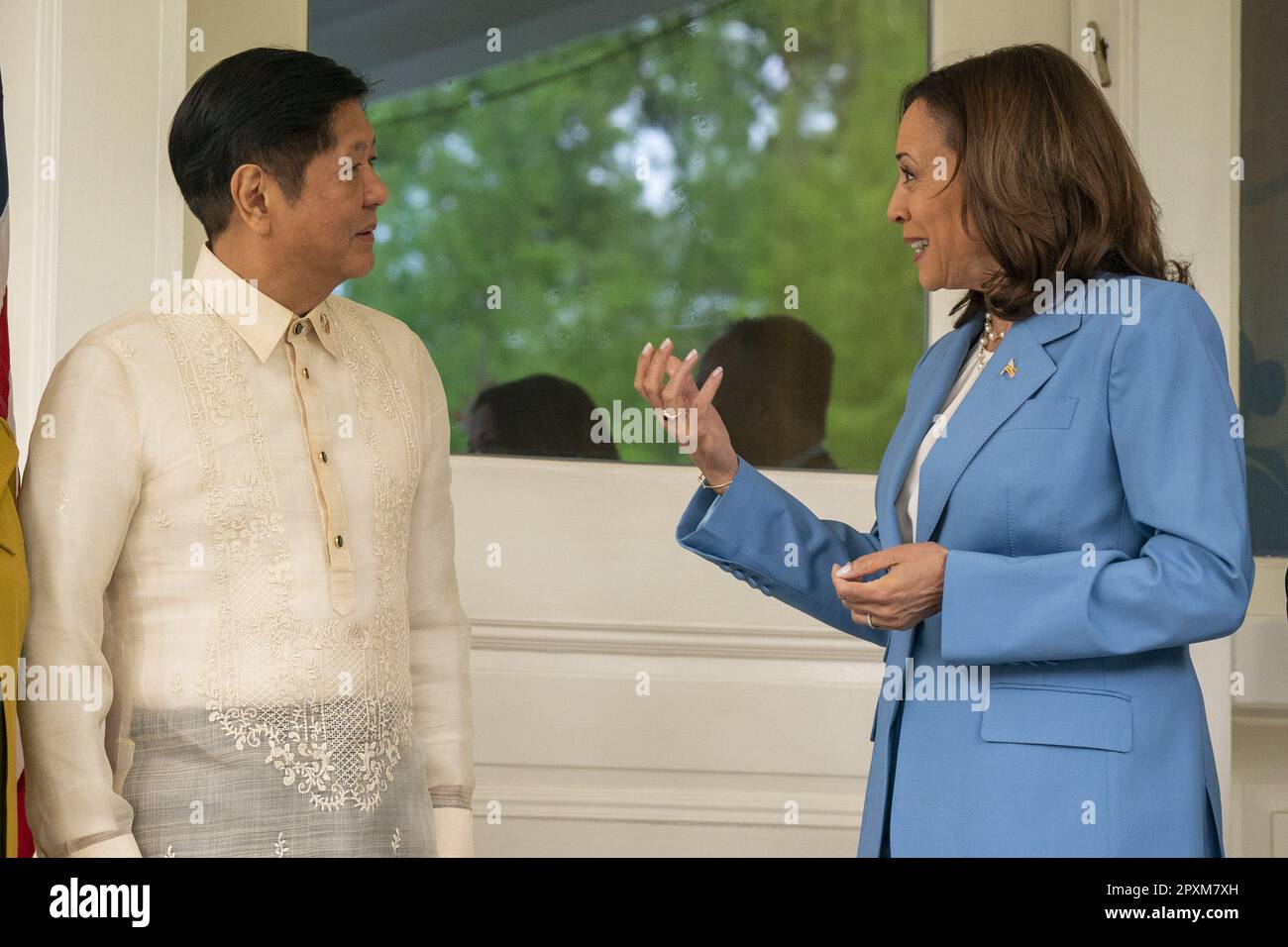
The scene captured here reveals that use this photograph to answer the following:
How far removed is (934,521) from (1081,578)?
0.18 meters

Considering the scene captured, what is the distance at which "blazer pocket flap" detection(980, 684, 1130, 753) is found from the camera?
1.42 meters

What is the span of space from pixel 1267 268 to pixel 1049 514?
1.21 metres

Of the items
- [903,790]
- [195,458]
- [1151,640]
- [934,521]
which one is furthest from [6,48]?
[1151,640]

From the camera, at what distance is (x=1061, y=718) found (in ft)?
4.69

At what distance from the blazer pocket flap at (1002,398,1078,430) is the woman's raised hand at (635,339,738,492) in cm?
32

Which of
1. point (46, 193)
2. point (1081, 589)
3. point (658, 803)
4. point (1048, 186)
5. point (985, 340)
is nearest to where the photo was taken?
point (1081, 589)

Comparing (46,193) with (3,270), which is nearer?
(3,270)

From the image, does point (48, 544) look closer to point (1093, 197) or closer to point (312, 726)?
point (312, 726)

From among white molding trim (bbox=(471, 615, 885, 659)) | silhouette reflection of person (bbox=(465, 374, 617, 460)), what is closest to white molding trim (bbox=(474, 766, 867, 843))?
white molding trim (bbox=(471, 615, 885, 659))

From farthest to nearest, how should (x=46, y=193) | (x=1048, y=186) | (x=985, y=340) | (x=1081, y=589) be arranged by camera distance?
(x=46, y=193)
(x=985, y=340)
(x=1048, y=186)
(x=1081, y=589)

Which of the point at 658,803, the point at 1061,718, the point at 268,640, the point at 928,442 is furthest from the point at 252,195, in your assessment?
the point at 658,803

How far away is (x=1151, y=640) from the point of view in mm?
1387

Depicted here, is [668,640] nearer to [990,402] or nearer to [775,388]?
[775,388]

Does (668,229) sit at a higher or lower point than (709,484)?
higher
